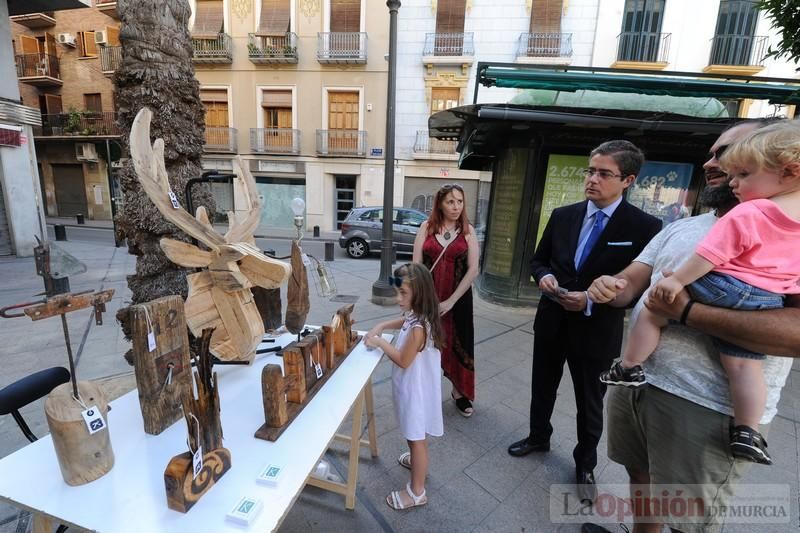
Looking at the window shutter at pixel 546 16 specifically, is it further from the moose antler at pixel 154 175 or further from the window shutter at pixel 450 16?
the moose antler at pixel 154 175

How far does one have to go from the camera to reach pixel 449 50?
1412cm

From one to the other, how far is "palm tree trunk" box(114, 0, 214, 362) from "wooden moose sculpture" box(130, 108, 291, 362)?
0.72m

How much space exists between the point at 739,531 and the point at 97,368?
16.1 ft

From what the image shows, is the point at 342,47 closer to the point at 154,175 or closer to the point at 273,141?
the point at 273,141

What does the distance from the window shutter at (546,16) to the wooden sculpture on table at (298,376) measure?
16.0 metres

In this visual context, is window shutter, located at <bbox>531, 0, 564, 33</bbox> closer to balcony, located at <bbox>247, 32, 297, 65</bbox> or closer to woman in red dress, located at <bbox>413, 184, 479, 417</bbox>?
balcony, located at <bbox>247, 32, 297, 65</bbox>

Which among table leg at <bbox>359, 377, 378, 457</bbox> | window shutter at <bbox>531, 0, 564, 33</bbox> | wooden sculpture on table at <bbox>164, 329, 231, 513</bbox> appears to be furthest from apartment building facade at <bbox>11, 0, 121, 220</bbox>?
wooden sculpture on table at <bbox>164, 329, 231, 513</bbox>

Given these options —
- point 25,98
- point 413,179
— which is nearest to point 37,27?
point 25,98

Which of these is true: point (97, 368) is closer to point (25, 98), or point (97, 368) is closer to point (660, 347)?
point (660, 347)

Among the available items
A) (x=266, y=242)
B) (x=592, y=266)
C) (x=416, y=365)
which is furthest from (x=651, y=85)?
(x=266, y=242)

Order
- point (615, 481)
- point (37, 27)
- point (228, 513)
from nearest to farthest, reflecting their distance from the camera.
A: point (228, 513), point (615, 481), point (37, 27)

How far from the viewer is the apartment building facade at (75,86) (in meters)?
16.1

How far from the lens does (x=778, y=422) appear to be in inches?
113

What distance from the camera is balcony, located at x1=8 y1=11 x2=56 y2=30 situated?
1578 cm
